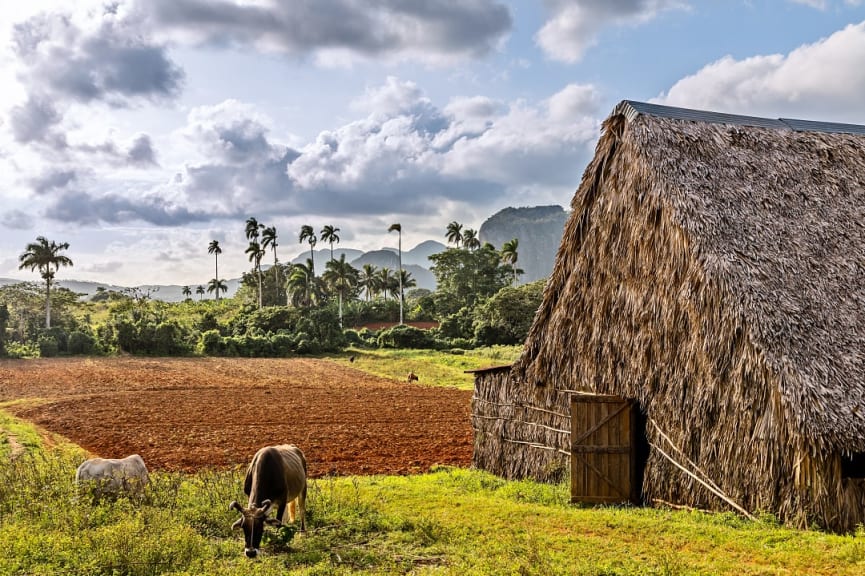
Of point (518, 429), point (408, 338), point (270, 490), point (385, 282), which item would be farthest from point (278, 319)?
point (270, 490)

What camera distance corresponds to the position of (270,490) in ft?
26.8

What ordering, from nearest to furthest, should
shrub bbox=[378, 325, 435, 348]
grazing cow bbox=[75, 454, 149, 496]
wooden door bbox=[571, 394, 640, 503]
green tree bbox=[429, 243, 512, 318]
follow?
1. grazing cow bbox=[75, 454, 149, 496]
2. wooden door bbox=[571, 394, 640, 503]
3. shrub bbox=[378, 325, 435, 348]
4. green tree bbox=[429, 243, 512, 318]

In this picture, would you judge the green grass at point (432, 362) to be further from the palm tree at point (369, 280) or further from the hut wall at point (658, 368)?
the palm tree at point (369, 280)

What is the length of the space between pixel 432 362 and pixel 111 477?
3715 cm

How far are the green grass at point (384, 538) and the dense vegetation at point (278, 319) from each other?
42.8m

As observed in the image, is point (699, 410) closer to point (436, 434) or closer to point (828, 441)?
point (828, 441)

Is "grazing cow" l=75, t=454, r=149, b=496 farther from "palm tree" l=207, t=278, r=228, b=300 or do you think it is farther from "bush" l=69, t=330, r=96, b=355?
"palm tree" l=207, t=278, r=228, b=300

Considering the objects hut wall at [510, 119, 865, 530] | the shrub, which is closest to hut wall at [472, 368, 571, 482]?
hut wall at [510, 119, 865, 530]

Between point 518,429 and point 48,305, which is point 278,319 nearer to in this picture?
point 48,305

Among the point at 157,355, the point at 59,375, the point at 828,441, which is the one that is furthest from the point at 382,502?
the point at 157,355

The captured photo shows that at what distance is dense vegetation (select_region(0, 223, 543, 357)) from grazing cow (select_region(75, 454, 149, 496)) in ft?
142

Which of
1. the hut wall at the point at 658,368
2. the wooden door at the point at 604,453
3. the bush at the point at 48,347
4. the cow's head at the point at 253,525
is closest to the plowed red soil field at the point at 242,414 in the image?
the hut wall at the point at 658,368

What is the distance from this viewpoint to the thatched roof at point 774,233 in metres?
8.68

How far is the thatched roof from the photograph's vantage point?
28.5 ft
